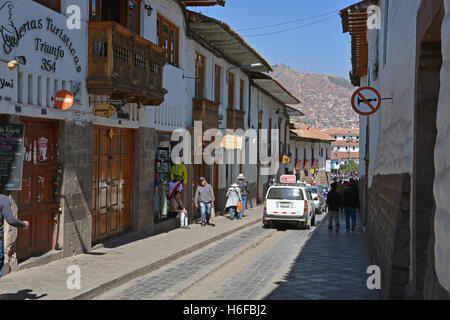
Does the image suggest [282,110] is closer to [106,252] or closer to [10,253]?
[106,252]

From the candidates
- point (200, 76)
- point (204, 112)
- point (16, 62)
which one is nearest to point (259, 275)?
point (16, 62)

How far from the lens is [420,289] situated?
224 inches

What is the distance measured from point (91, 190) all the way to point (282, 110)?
31.3 metres

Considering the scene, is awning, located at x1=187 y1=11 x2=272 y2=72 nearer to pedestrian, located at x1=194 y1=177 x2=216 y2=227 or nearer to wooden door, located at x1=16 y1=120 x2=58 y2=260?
pedestrian, located at x1=194 y1=177 x2=216 y2=227

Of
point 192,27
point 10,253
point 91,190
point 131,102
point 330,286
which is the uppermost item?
point 192,27

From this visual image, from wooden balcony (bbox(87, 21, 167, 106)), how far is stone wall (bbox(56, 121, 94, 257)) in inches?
39.6

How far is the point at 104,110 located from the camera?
36.8 feet

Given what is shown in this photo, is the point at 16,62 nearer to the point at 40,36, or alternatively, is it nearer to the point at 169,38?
the point at 40,36

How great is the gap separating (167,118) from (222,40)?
5.79 m

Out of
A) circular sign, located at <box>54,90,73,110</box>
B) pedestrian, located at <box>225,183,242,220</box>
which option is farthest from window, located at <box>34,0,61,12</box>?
pedestrian, located at <box>225,183,242,220</box>

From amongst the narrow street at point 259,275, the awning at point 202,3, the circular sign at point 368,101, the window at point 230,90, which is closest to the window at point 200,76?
the awning at point 202,3

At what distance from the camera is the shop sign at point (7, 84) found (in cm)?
881

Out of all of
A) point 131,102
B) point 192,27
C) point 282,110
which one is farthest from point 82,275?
point 282,110

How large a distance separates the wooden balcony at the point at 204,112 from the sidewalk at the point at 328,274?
605cm
